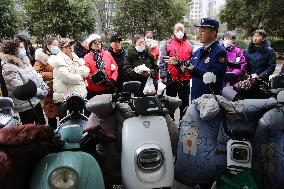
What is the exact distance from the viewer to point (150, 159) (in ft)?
9.91

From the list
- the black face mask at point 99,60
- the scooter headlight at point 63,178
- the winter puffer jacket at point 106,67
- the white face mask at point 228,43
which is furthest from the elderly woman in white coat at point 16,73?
the white face mask at point 228,43

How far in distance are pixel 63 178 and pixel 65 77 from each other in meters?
2.81

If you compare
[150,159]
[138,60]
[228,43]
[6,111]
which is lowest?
[150,159]

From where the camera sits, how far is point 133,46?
19.5ft

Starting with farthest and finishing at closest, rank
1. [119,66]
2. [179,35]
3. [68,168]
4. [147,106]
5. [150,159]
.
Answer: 1. [119,66]
2. [179,35]
3. [147,106]
4. [150,159]
5. [68,168]

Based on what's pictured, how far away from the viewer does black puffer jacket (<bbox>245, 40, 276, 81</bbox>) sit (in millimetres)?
6133

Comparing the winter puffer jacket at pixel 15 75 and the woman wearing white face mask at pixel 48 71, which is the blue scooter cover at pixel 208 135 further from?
the woman wearing white face mask at pixel 48 71

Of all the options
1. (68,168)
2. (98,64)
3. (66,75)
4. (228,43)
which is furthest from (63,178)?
(228,43)

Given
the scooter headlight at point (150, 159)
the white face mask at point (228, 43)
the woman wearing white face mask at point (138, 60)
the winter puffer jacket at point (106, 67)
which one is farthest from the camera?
the white face mask at point (228, 43)

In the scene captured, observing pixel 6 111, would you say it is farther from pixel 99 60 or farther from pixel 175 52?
pixel 175 52

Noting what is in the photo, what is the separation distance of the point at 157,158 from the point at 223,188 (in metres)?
0.60

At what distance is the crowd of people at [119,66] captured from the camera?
423cm

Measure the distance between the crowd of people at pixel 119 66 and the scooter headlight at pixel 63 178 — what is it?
1978mm

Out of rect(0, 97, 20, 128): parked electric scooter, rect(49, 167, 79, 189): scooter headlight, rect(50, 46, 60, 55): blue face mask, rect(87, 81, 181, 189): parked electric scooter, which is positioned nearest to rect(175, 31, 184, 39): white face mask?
rect(50, 46, 60, 55): blue face mask
